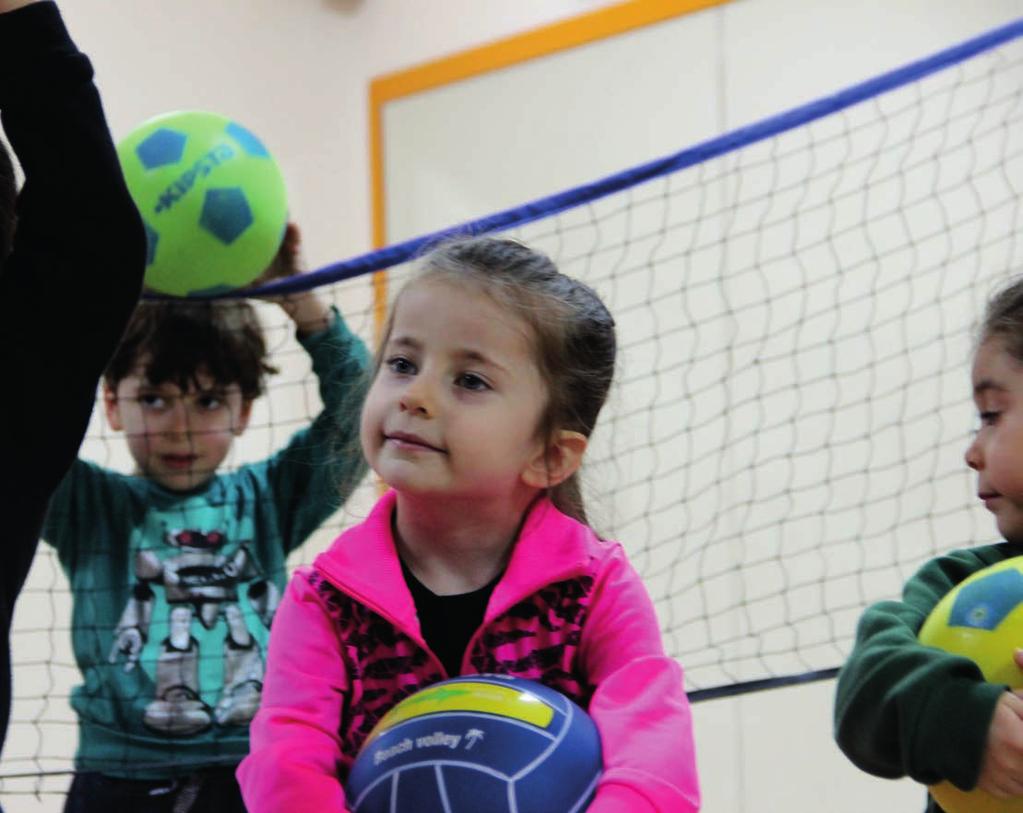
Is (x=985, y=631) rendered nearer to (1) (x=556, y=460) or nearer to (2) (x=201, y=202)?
(1) (x=556, y=460)

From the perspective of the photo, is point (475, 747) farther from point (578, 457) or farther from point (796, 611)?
point (796, 611)

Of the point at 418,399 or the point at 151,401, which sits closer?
the point at 418,399

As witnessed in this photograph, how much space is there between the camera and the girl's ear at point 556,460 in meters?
1.46

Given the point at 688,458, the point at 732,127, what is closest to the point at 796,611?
the point at 688,458

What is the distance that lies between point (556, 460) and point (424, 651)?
0.84 ft

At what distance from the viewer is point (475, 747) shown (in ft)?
3.88

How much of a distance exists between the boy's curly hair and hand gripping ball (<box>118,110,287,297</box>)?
0.06 m

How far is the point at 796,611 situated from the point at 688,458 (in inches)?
16.7

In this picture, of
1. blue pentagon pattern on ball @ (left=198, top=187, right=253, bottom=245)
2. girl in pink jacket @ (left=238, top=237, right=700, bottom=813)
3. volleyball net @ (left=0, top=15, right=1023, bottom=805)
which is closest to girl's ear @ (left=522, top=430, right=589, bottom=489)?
girl in pink jacket @ (left=238, top=237, right=700, bottom=813)

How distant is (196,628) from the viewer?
205cm

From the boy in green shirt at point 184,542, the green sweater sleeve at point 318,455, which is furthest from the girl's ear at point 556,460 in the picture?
the green sweater sleeve at point 318,455

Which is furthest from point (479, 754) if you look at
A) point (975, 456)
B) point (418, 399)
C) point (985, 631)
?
point (975, 456)

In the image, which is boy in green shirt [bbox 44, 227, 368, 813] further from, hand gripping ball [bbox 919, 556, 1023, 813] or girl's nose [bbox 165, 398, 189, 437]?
hand gripping ball [bbox 919, 556, 1023, 813]

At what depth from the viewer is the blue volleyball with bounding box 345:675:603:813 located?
45.6 inches
